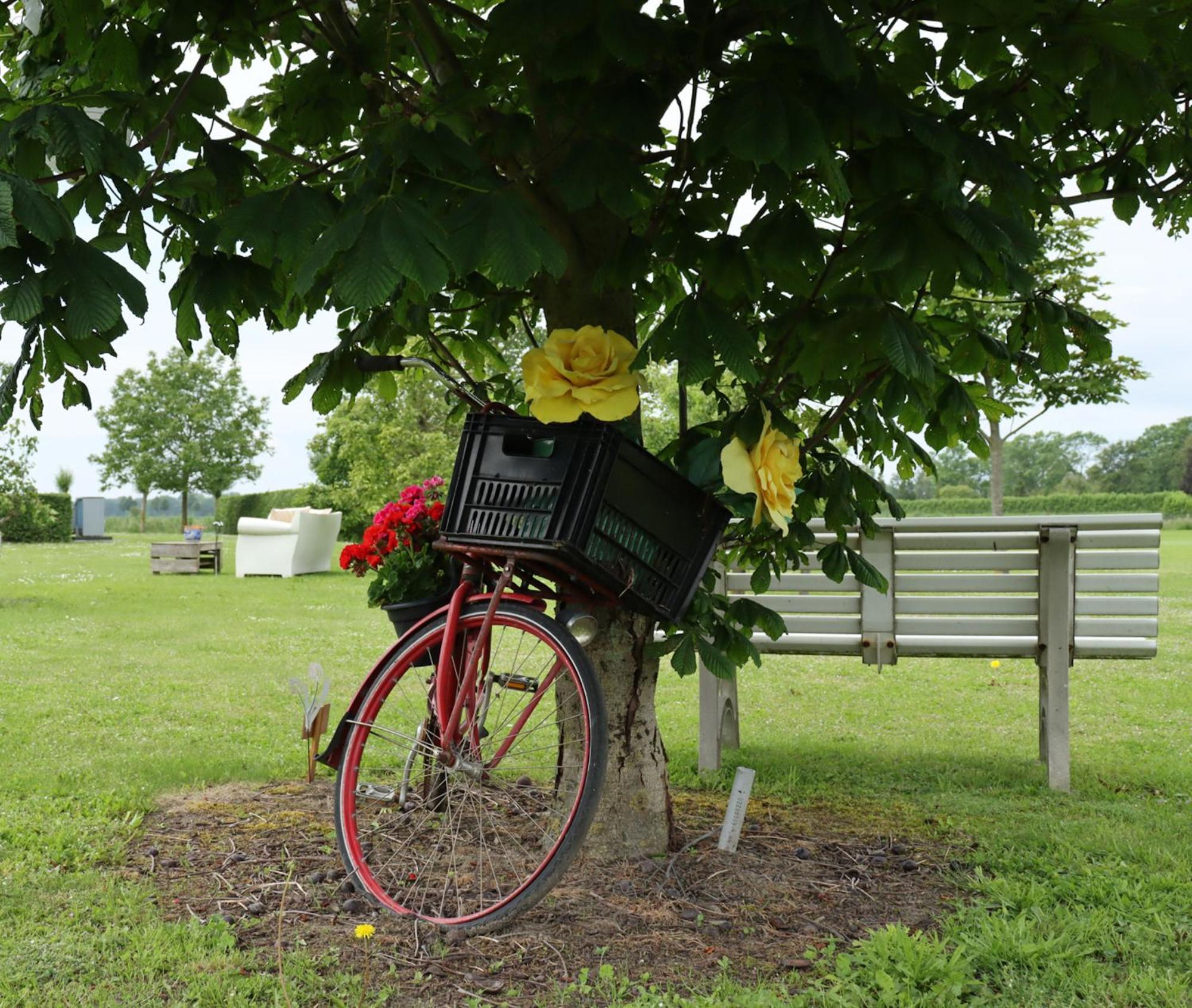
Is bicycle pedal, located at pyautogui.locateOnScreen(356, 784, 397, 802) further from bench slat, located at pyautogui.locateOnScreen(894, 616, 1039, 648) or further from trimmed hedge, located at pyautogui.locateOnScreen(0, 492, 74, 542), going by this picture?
trimmed hedge, located at pyautogui.locateOnScreen(0, 492, 74, 542)

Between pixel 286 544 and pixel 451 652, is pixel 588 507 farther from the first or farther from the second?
pixel 286 544

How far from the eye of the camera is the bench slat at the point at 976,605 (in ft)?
14.9

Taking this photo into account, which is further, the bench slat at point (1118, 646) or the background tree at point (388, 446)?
the background tree at point (388, 446)

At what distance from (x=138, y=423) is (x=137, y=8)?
1526 inches

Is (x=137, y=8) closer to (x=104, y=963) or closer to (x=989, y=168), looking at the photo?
(x=989, y=168)

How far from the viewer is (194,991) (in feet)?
8.05

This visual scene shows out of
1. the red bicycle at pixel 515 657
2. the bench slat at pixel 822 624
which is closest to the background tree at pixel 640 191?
the red bicycle at pixel 515 657

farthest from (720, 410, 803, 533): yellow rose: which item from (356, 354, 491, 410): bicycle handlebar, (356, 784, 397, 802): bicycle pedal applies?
(356, 784, 397, 802): bicycle pedal

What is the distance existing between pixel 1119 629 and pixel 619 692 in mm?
2405

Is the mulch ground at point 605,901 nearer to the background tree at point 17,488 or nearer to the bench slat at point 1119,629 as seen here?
the bench slat at point 1119,629

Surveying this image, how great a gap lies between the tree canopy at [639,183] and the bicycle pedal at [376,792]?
3.11 ft

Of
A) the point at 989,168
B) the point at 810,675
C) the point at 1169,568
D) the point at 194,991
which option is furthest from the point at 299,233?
the point at 1169,568

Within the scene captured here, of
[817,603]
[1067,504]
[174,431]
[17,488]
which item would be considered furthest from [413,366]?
[174,431]

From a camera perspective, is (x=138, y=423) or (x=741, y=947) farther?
(x=138, y=423)
